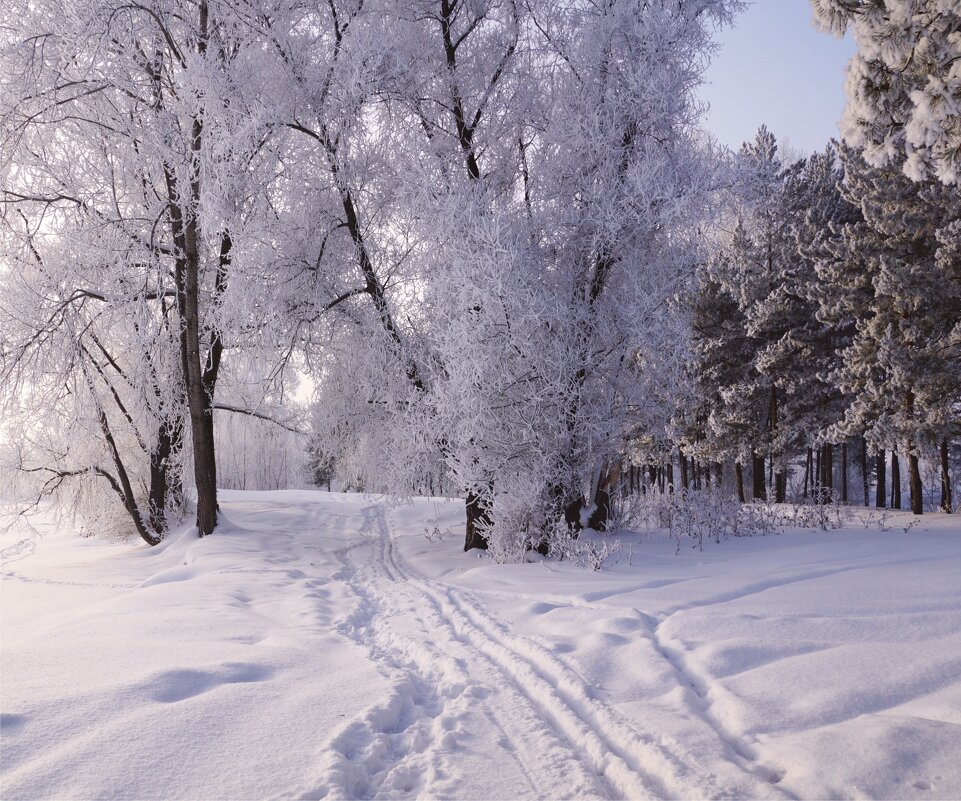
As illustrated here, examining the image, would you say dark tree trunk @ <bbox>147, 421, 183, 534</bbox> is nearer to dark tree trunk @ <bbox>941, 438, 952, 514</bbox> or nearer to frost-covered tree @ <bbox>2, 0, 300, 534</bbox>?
A: frost-covered tree @ <bbox>2, 0, 300, 534</bbox>

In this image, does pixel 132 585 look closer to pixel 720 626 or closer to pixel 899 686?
pixel 720 626

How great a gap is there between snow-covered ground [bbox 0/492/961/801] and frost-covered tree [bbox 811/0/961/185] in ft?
12.1

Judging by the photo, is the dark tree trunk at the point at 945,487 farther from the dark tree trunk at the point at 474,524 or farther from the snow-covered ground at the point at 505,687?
the dark tree trunk at the point at 474,524

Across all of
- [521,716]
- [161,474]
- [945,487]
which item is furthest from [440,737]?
[945,487]

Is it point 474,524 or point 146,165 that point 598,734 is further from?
point 146,165

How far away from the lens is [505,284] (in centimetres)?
848

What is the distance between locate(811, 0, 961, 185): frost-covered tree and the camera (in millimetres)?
4855

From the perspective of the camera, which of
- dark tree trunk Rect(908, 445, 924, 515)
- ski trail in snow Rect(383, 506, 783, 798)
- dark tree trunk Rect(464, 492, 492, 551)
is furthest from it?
dark tree trunk Rect(908, 445, 924, 515)

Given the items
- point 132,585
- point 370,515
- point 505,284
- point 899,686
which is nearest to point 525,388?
point 505,284

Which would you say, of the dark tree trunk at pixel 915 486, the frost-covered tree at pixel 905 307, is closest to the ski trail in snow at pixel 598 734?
the frost-covered tree at pixel 905 307

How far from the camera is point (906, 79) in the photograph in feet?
17.7

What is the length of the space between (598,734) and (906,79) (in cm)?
551

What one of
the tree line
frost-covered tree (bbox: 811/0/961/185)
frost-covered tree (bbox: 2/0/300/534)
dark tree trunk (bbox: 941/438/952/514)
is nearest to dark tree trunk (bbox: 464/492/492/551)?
the tree line

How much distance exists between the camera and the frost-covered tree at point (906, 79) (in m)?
4.86
